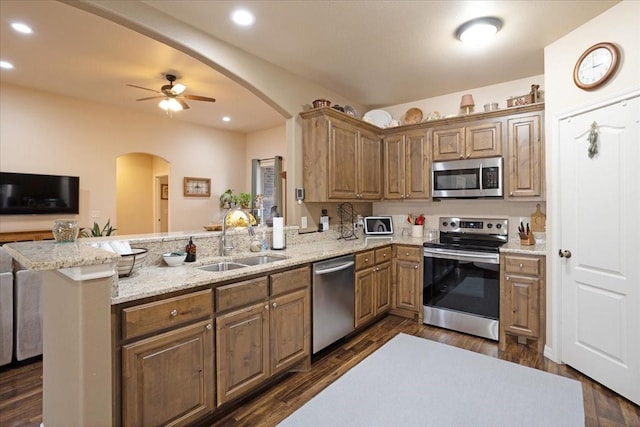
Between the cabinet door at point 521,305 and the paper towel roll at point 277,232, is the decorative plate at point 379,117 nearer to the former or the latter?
the paper towel roll at point 277,232

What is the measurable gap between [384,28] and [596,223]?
7.41 feet

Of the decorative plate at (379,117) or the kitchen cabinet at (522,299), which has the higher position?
the decorative plate at (379,117)

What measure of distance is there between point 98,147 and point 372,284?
17.3ft

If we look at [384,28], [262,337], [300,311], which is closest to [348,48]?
[384,28]

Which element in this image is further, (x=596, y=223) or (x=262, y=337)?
(x=596, y=223)

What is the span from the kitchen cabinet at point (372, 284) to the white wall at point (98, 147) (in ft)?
15.8

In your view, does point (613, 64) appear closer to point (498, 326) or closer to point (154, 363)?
point (498, 326)

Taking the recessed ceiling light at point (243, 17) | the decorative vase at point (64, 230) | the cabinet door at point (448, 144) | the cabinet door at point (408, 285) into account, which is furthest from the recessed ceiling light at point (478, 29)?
the decorative vase at point (64, 230)

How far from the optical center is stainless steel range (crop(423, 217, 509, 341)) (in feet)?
10.5

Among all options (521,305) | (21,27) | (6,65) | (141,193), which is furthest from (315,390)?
(141,193)

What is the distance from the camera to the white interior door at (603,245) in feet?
7.33

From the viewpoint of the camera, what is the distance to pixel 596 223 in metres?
2.48

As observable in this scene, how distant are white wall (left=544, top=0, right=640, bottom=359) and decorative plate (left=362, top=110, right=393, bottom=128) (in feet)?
6.35

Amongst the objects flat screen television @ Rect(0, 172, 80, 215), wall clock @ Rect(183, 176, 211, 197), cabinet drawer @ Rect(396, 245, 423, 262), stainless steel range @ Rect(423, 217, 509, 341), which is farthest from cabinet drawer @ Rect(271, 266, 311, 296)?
wall clock @ Rect(183, 176, 211, 197)
